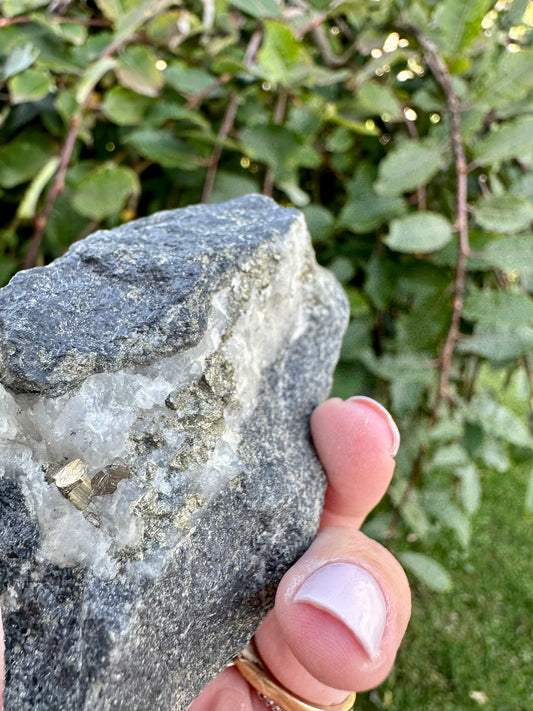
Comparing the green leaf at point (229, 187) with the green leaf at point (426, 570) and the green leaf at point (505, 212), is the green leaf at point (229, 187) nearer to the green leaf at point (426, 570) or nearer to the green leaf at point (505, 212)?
the green leaf at point (505, 212)

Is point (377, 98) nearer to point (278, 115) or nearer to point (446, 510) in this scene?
point (278, 115)

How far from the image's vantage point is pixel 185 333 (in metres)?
0.65

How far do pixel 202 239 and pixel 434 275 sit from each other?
0.54 meters

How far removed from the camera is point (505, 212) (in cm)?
106

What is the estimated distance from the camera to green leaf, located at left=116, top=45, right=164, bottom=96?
3.39 feet

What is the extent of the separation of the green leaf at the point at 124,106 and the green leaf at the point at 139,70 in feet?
0.08

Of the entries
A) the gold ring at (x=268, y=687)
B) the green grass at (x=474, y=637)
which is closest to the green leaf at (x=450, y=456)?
the gold ring at (x=268, y=687)

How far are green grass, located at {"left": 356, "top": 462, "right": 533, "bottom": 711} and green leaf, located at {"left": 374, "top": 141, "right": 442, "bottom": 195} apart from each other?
38.5 inches

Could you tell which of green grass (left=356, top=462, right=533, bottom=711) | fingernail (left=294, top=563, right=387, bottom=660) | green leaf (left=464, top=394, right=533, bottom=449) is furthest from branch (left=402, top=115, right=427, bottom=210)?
green grass (left=356, top=462, right=533, bottom=711)

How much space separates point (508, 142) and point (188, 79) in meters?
0.54

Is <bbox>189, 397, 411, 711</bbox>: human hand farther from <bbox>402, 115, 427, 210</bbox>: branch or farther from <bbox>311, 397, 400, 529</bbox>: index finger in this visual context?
<bbox>402, 115, 427, 210</bbox>: branch

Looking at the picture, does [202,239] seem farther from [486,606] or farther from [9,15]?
[486,606]

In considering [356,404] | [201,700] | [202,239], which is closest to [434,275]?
[356,404]

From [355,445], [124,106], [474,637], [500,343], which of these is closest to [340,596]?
[355,445]
